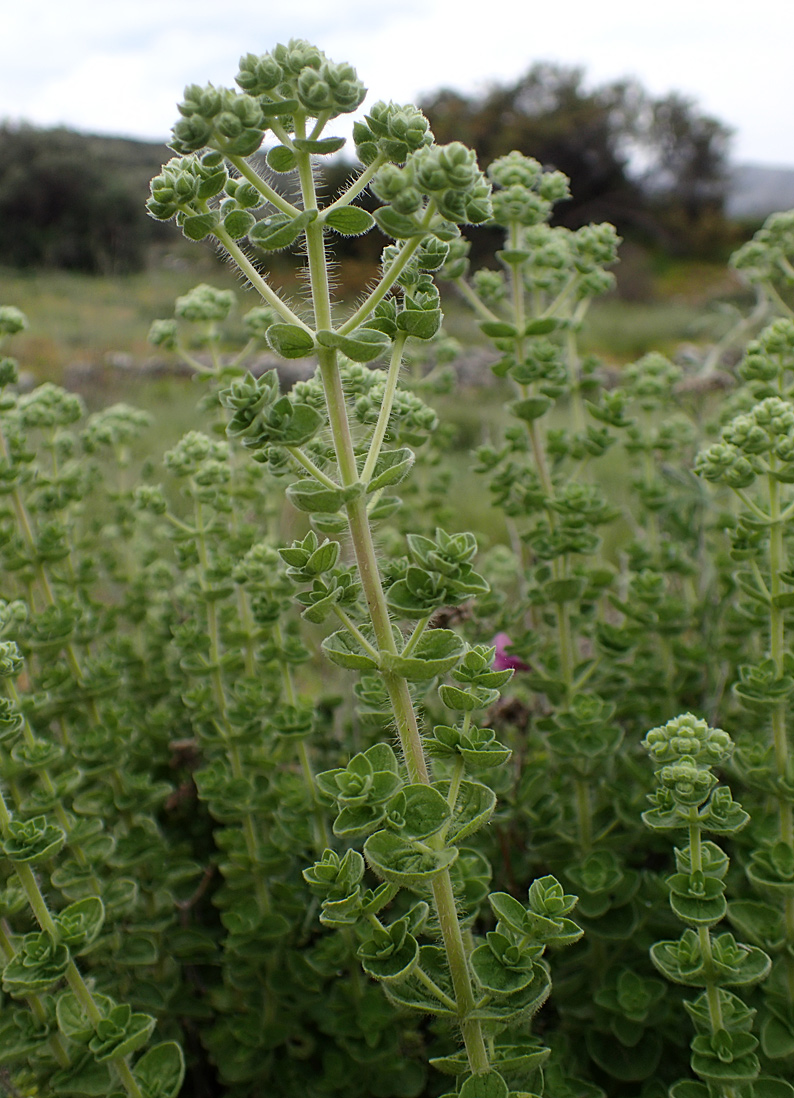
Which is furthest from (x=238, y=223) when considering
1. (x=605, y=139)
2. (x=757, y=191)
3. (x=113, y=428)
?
(x=757, y=191)

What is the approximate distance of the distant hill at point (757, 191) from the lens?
28.5m

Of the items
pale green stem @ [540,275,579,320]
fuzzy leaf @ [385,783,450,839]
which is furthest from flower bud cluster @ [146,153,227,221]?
pale green stem @ [540,275,579,320]

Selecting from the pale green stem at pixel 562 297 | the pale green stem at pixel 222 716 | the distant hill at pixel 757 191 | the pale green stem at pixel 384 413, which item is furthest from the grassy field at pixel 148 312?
the pale green stem at pixel 384 413

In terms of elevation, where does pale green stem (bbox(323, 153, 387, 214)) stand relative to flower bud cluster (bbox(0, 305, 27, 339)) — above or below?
above

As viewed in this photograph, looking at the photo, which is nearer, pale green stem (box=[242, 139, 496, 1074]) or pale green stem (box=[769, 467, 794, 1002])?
pale green stem (box=[242, 139, 496, 1074])

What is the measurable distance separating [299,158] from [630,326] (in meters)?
18.4

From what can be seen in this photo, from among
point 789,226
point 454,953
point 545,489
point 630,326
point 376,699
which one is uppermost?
point 789,226

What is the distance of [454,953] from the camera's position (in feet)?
4.89

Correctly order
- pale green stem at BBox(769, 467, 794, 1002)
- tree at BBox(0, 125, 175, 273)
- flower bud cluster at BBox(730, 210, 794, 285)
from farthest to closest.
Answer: tree at BBox(0, 125, 175, 273)
flower bud cluster at BBox(730, 210, 794, 285)
pale green stem at BBox(769, 467, 794, 1002)

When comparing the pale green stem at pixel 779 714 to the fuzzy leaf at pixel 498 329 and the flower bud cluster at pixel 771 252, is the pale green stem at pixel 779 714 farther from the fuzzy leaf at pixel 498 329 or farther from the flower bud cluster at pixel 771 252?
the flower bud cluster at pixel 771 252

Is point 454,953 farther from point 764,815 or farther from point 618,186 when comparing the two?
point 618,186

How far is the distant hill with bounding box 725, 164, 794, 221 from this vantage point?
28500mm

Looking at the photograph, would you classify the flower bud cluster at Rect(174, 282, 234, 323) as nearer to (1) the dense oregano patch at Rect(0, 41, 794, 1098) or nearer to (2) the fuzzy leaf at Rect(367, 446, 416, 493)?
(1) the dense oregano patch at Rect(0, 41, 794, 1098)

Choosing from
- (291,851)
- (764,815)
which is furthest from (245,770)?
(764,815)
